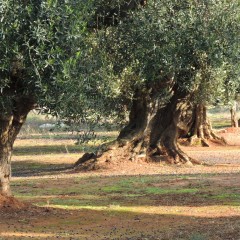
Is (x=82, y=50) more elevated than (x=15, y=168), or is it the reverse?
(x=82, y=50)

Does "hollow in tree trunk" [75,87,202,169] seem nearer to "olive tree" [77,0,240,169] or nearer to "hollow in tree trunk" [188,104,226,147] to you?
"olive tree" [77,0,240,169]

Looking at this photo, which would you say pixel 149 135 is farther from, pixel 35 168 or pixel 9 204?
pixel 9 204

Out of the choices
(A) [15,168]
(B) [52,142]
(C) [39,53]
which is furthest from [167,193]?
(B) [52,142]

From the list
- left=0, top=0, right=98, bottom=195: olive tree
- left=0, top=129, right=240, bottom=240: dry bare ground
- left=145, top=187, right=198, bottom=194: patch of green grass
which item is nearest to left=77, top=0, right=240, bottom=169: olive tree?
left=0, top=129, right=240, bottom=240: dry bare ground

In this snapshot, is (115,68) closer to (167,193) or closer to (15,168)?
(167,193)

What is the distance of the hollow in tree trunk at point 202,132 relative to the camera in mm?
38909

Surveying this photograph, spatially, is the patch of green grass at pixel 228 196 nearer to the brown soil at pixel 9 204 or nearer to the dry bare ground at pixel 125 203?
the dry bare ground at pixel 125 203

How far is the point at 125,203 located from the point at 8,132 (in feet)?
13.3

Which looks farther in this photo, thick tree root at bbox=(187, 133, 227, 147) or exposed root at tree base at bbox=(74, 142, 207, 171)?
thick tree root at bbox=(187, 133, 227, 147)

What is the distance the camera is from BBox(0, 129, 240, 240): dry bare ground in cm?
1452

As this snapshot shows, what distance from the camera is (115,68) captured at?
76.0 feet

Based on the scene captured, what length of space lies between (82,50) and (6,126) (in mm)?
2746

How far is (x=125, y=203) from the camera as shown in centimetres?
1922

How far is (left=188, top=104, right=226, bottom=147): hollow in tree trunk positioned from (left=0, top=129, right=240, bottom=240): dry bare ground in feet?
19.0
